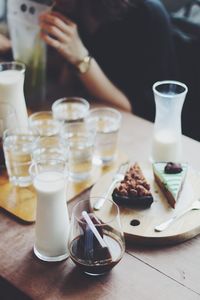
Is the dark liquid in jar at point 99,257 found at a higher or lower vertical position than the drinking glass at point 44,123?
higher

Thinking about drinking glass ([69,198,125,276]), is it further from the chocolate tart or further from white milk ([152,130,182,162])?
white milk ([152,130,182,162])

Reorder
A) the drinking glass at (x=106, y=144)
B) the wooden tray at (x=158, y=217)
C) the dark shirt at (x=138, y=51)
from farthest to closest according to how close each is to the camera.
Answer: the dark shirt at (x=138, y=51)
the drinking glass at (x=106, y=144)
the wooden tray at (x=158, y=217)

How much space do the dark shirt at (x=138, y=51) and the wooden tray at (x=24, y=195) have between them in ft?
2.00

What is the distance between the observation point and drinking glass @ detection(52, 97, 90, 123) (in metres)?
1.62

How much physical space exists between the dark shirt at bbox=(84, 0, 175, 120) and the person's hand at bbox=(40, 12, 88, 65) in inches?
9.3

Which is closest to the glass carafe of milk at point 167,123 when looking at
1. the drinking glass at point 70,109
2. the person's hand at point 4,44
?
the drinking glass at point 70,109

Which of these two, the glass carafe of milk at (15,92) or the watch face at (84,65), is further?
the watch face at (84,65)

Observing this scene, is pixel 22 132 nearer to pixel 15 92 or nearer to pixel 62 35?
pixel 15 92

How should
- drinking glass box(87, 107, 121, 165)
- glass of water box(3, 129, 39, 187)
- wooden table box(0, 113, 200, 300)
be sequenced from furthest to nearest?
drinking glass box(87, 107, 121, 165) → glass of water box(3, 129, 39, 187) → wooden table box(0, 113, 200, 300)

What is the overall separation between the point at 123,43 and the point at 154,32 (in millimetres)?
148

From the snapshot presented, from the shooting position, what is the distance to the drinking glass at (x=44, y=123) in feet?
5.15

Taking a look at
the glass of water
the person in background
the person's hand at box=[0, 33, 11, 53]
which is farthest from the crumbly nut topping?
the person's hand at box=[0, 33, 11, 53]

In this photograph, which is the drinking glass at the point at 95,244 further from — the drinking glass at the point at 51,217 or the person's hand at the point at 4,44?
the person's hand at the point at 4,44

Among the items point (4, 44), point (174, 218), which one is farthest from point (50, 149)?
point (4, 44)
